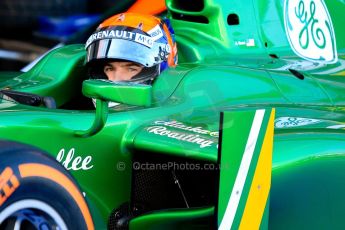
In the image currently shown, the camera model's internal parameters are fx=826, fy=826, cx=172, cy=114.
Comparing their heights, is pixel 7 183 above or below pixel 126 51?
below

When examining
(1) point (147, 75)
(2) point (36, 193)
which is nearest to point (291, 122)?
(1) point (147, 75)

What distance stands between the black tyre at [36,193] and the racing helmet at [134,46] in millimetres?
891

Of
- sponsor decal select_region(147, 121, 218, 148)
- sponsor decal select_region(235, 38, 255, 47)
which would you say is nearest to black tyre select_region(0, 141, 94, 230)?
sponsor decal select_region(147, 121, 218, 148)

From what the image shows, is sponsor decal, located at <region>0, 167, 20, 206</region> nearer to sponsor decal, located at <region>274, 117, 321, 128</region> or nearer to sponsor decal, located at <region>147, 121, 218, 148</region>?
sponsor decal, located at <region>147, 121, 218, 148</region>

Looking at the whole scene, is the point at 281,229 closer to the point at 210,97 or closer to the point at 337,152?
the point at 337,152

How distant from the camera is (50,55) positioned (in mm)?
3873

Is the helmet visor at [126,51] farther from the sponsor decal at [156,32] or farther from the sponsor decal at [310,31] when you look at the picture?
the sponsor decal at [310,31]

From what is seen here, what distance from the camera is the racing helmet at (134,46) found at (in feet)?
11.1

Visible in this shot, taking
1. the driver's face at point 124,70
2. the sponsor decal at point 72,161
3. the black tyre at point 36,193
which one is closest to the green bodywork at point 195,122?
the sponsor decal at point 72,161

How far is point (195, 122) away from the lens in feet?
10.2

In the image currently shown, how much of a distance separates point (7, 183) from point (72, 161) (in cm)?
49

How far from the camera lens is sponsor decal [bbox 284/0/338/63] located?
421 cm

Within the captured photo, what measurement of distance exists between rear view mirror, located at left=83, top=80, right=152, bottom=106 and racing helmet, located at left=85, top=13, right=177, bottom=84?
71 cm

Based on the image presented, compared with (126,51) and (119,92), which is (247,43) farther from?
(119,92)
